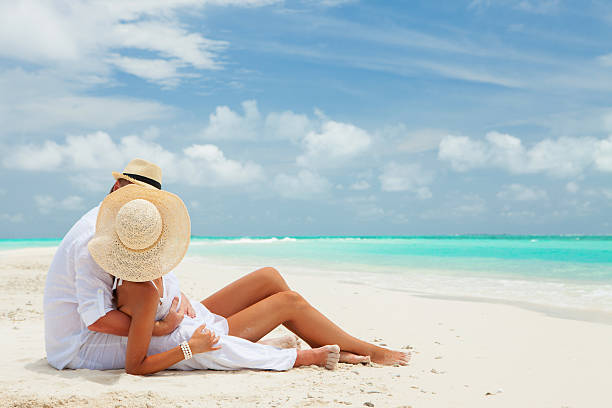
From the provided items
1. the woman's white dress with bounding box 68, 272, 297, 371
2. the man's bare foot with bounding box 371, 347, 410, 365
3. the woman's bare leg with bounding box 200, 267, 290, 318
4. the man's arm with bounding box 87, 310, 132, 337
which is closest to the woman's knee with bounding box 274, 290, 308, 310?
the woman's bare leg with bounding box 200, 267, 290, 318

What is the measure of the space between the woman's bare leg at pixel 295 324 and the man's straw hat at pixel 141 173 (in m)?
1.26

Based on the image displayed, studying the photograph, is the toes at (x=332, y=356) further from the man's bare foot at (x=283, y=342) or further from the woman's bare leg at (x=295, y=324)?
the man's bare foot at (x=283, y=342)

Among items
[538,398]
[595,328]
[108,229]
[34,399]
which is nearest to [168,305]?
[108,229]

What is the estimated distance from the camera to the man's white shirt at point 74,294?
3.31m

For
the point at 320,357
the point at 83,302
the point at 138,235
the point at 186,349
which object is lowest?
the point at 320,357

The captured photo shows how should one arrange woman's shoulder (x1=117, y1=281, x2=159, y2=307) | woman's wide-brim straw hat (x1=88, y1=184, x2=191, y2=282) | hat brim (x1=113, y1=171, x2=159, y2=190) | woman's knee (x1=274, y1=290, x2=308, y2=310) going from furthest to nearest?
1. woman's knee (x1=274, y1=290, x2=308, y2=310)
2. hat brim (x1=113, y1=171, x2=159, y2=190)
3. woman's shoulder (x1=117, y1=281, x2=159, y2=307)
4. woman's wide-brim straw hat (x1=88, y1=184, x2=191, y2=282)

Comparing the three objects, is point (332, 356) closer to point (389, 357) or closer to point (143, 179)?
point (389, 357)

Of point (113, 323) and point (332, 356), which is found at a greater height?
point (113, 323)

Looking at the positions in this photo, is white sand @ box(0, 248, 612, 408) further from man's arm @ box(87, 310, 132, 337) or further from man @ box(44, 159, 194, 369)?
man's arm @ box(87, 310, 132, 337)

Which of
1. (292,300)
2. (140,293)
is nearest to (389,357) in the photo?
(292,300)

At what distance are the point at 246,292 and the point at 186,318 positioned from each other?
69 centimetres

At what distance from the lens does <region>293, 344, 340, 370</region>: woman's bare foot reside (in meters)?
3.95

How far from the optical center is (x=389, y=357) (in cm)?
422

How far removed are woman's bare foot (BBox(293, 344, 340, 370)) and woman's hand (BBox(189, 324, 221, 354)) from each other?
0.73 m
